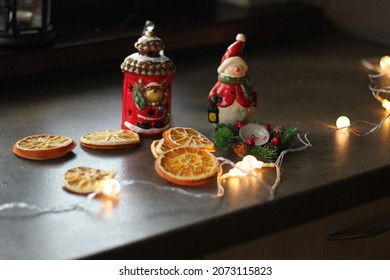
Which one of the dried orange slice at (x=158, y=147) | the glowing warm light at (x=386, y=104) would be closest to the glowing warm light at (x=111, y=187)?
the dried orange slice at (x=158, y=147)

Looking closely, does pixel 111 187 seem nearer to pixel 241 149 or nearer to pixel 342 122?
pixel 241 149

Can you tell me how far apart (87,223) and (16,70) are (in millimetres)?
649

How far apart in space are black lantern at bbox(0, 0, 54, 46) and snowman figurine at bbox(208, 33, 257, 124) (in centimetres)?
45

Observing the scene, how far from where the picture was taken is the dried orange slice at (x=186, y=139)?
1380 mm

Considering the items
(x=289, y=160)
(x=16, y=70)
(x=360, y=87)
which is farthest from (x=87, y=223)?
(x=360, y=87)

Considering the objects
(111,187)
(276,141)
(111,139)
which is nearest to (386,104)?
(276,141)

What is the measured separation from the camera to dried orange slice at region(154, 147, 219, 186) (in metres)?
1.25

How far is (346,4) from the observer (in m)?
2.25

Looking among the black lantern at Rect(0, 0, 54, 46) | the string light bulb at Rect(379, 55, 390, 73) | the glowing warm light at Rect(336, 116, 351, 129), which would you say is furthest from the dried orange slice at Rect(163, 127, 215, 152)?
the string light bulb at Rect(379, 55, 390, 73)

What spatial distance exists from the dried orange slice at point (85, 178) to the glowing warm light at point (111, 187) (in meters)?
0.01

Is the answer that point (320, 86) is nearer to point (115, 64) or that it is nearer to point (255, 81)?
point (255, 81)

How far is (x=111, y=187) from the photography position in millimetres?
1198

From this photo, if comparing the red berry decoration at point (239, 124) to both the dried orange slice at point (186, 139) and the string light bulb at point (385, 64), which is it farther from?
the string light bulb at point (385, 64)

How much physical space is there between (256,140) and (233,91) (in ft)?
0.34
